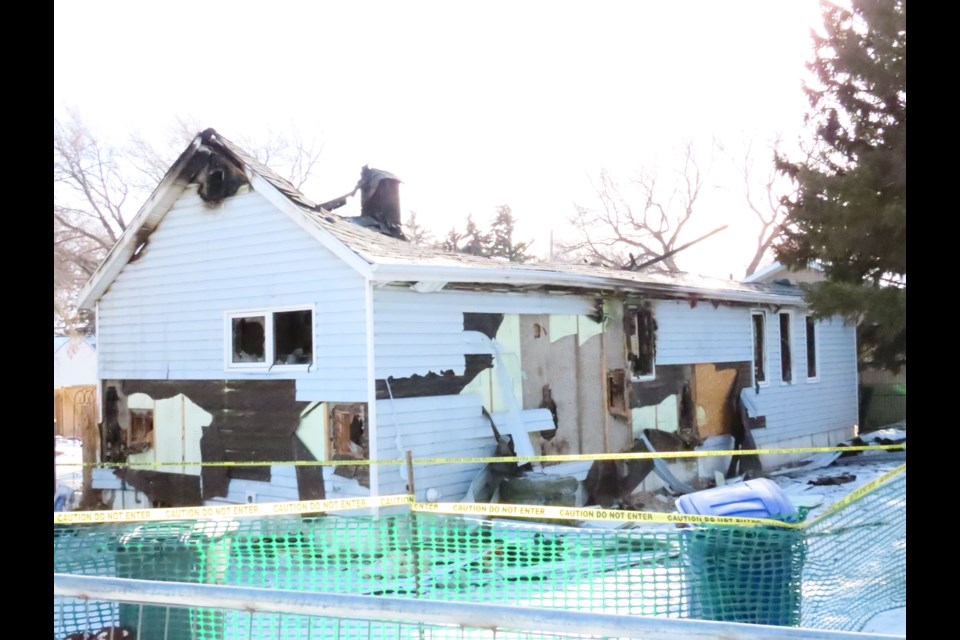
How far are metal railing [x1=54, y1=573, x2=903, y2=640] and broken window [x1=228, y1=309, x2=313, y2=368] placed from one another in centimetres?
725

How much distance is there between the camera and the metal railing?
92.7 inches

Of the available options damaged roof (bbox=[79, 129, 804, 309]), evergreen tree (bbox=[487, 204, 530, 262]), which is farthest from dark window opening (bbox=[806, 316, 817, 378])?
evergreen tree (bbox=[487, 204, 530, 262])

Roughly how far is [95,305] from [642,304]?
881 centimetres

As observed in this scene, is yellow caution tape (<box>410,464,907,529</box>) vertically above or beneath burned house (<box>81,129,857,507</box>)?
beneath

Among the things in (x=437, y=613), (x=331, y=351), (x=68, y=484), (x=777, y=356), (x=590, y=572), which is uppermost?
(x=331, y=351)

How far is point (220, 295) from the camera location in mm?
10883

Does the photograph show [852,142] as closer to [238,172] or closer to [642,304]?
[642,304]

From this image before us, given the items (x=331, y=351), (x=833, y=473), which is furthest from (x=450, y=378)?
(x=833, y=473)

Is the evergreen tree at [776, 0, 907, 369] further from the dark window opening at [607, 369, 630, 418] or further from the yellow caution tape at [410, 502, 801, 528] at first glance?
the yellow caution tape at [410, 502, 801, 528]

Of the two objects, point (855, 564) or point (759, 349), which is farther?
point (759, 349)

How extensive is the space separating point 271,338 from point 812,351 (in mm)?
12458

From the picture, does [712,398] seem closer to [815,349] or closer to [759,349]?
[759,349]
